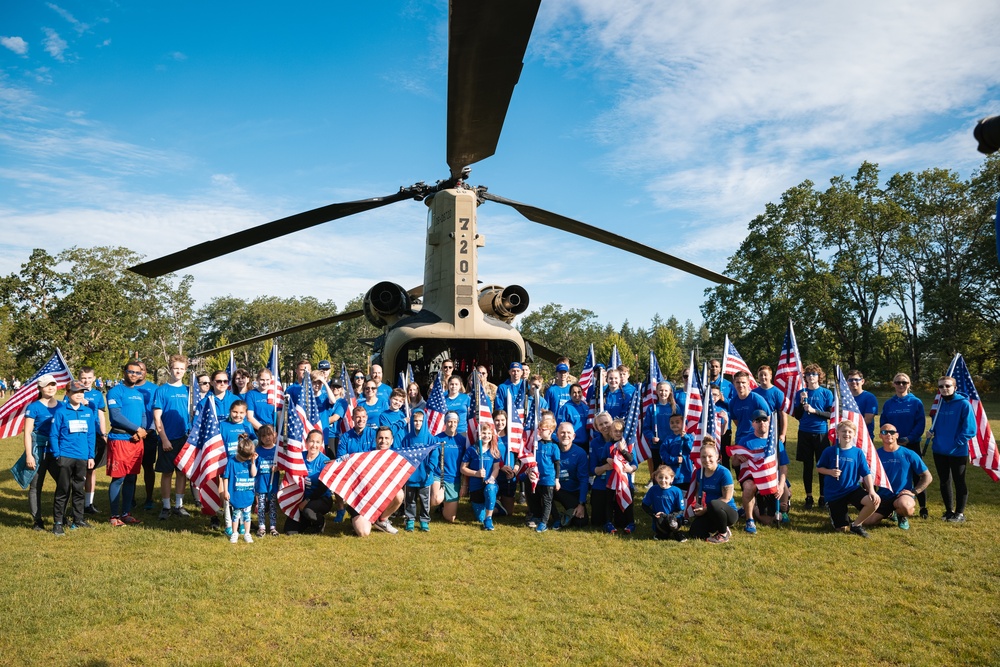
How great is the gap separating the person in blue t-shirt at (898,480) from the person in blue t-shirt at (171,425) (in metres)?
8.13

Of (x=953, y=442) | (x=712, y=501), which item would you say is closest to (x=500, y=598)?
(x=712, y=501)

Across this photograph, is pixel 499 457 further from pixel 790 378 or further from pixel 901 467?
pixel 901 467

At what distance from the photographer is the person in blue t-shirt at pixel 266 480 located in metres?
6.77

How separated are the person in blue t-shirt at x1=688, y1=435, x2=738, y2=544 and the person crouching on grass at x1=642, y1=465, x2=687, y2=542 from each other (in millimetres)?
203

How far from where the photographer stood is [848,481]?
6785 millimetres

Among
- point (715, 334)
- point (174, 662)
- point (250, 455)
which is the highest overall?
point (715, 334)

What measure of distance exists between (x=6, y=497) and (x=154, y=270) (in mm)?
3728

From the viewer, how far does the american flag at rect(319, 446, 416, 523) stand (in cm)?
678

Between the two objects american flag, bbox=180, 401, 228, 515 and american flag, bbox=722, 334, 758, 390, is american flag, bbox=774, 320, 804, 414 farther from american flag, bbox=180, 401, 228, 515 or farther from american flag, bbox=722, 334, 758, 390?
american flag, bbox=180, 401, 228, 515

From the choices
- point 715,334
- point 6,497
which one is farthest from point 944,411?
point 715,334

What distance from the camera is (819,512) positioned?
775 centimetres

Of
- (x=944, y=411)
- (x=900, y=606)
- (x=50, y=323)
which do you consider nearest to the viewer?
(x=900, y=606)

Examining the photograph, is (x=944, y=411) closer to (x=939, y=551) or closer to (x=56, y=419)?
(x=939, y=551)

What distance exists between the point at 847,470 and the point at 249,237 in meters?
8.46
